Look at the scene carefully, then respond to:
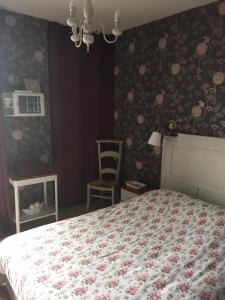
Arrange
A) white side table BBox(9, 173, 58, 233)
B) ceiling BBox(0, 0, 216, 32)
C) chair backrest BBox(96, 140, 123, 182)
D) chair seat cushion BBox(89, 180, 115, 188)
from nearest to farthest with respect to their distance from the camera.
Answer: ceiling BBox(0, 0, 216, 32)
white side table BBox(9, 173, 58, 233)
chair seat cushion BBox(89, 180, 115, 188)
chair backrest BBox(96, 140, 123, 182)

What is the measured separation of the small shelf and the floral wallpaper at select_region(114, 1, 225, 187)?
1254mm

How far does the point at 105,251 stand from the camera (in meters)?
1.88

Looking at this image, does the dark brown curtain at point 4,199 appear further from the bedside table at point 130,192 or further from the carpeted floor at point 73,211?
the bedside table at point 130,192

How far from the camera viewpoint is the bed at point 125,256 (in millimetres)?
1497

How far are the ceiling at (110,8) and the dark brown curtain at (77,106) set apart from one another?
37cm

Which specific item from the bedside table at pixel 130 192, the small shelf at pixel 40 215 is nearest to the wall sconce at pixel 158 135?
the bedside table at pixel 130 192

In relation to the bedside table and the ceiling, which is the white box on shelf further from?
the bedside table

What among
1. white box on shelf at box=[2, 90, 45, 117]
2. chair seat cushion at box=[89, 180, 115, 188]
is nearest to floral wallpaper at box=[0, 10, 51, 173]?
white box on shelf at box=[2, 90, 45, 117]

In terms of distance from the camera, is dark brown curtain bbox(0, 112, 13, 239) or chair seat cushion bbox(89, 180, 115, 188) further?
chair seat cushion bbox(89, 180, 115, 188)

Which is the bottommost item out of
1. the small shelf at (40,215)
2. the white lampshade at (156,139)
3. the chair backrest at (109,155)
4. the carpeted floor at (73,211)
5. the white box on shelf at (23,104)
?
the carpeted floor at (73,211)

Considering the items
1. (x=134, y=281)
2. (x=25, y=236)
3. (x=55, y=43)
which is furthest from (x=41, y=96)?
(x=134, y=281)

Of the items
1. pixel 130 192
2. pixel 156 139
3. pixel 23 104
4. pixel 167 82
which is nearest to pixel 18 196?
pixel 23 104

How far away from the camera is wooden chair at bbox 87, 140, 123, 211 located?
3.54 m

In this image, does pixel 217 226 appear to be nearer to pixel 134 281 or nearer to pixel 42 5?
pixel 134 281
